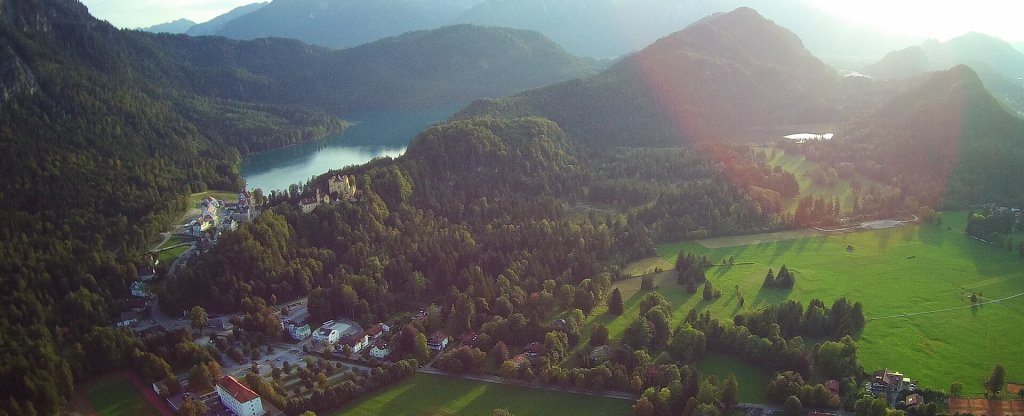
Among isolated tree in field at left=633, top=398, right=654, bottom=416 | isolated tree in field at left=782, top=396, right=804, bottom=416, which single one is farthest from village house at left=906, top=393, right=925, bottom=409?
isolated tree in field at left=633, top=398, right=654, bottom=416

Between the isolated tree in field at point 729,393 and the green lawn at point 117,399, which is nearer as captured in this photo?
the isolated tree in field at point 729,393

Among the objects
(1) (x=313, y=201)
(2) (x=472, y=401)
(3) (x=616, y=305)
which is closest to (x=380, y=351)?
(2) (x=472, y=401)

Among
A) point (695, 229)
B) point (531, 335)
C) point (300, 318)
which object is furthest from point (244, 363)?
point (695, 229)

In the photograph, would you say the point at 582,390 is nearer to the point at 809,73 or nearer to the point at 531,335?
the point at 531,335

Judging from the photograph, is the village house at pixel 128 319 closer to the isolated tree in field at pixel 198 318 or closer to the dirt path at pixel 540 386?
the isolated tree in field at pixel 198 318

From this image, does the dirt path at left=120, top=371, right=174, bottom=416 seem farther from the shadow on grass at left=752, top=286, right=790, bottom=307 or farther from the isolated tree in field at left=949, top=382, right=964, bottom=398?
the isolated tree in field at left=949, top=382, right=964, bottom=398

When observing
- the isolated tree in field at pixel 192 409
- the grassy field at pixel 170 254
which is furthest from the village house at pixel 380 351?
the grassy field at pixel 170 254
